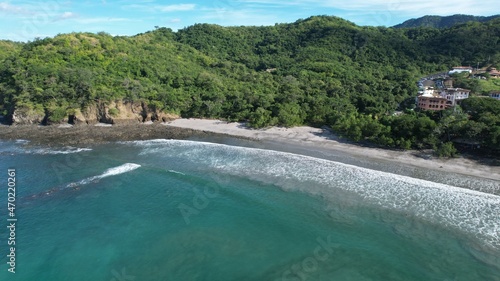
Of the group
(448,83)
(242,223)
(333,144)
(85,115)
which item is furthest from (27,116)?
(448,83)

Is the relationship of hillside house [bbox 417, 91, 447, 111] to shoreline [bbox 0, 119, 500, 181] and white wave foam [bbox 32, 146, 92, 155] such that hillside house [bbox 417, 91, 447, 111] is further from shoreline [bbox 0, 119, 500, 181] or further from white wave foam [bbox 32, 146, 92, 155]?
white wave foam [bbox 32, 146, 92, 155]

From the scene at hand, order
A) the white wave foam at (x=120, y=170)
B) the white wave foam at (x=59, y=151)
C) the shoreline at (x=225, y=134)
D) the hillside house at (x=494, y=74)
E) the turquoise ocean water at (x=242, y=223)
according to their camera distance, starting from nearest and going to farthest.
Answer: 1. the turquoise ocean water at (x=242, y=223)
2. the white wave foam at (x=120, y=170)
3. the shoreline at (x=225, y=134)
4. the white wave foam at (x=59, y=151)
5. the hillside house at (x=494, y=74)

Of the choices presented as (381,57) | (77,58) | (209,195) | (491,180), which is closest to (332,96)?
(491,180)

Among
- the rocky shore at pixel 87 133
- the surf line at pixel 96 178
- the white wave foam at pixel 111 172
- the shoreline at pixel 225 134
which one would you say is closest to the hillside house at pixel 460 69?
the shoreline at pixel 225 134

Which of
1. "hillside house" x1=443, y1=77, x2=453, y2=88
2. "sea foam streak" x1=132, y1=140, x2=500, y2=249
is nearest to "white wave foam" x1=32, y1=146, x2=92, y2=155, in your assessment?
"sea foam streak" x1=132, y1=140, x2=500, y2=249

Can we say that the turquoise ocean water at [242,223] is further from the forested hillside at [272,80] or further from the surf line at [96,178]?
the forested hillside at [272,80]

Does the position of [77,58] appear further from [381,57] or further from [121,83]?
[381,57]
